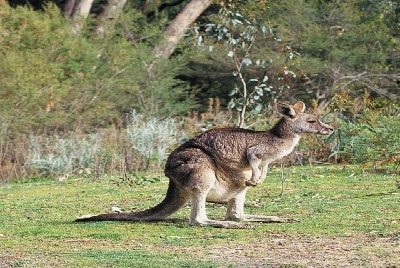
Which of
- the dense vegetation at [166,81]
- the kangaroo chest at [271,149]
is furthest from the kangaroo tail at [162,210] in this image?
the dense vegetation at [166,81]

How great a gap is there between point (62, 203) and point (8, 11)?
1110 cm

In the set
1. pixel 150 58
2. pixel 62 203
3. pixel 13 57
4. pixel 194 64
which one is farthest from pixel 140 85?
pixel 62 203

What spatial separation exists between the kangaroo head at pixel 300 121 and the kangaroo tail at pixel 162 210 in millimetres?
1341

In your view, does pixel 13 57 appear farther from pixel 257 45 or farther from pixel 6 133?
pixel 257 45

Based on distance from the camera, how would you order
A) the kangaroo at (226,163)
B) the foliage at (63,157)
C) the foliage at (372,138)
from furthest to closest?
1. the foliage at (63,157)
2. the foliage at (372,138)
3. the kangaroo at (226,163)

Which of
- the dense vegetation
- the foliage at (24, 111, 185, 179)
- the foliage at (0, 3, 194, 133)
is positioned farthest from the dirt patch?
the foliage at (0, 3, 194, 133)

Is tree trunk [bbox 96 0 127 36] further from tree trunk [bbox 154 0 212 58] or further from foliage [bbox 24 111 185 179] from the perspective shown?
foliage [bbox 24 111 185 179]

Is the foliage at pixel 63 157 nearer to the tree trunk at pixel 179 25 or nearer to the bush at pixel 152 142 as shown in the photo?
the bush at pixel 152 142

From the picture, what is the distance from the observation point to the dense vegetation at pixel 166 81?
1588cm

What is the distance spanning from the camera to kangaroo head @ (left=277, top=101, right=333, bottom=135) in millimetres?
10367

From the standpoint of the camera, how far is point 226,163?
10.1m

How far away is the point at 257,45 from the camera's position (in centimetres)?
3306

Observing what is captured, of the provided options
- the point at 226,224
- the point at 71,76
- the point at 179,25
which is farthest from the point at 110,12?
the point at 226,224

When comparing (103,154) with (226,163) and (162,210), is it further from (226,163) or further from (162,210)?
(226,163)
